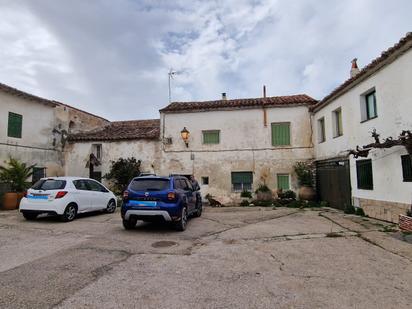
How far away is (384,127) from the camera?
923 centimetres

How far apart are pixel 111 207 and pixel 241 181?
730 cm

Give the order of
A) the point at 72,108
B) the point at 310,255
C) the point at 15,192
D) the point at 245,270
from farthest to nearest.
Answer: the point at 72,108
the point at 15,192
the point at 310,255
the point at 245,270

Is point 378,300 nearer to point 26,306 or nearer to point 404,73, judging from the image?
point 26,306

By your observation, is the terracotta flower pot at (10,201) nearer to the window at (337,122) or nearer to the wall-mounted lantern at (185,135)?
the wall-mounted lantern at (185,135)

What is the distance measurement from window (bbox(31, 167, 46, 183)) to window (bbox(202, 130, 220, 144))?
32.4ft

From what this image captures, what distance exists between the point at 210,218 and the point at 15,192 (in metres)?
9.81

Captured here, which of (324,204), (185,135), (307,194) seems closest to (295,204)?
(307,194)

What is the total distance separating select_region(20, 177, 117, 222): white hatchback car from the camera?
9.30m

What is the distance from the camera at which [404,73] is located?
8.23 m

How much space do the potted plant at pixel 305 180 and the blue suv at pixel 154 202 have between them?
28.9 ft

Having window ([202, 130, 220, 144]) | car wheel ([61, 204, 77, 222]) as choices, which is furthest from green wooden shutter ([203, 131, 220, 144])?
car wheel ([61, 204, 77, 222])

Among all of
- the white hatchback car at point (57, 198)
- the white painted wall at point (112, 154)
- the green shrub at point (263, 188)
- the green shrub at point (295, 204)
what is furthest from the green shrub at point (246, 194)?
the white hatchback car at point (57, 198)

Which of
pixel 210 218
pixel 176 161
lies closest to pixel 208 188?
pixel 176 161

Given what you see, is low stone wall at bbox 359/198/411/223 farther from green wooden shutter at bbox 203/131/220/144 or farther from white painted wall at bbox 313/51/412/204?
green wooden shutter at bbox 203/131/220/144
